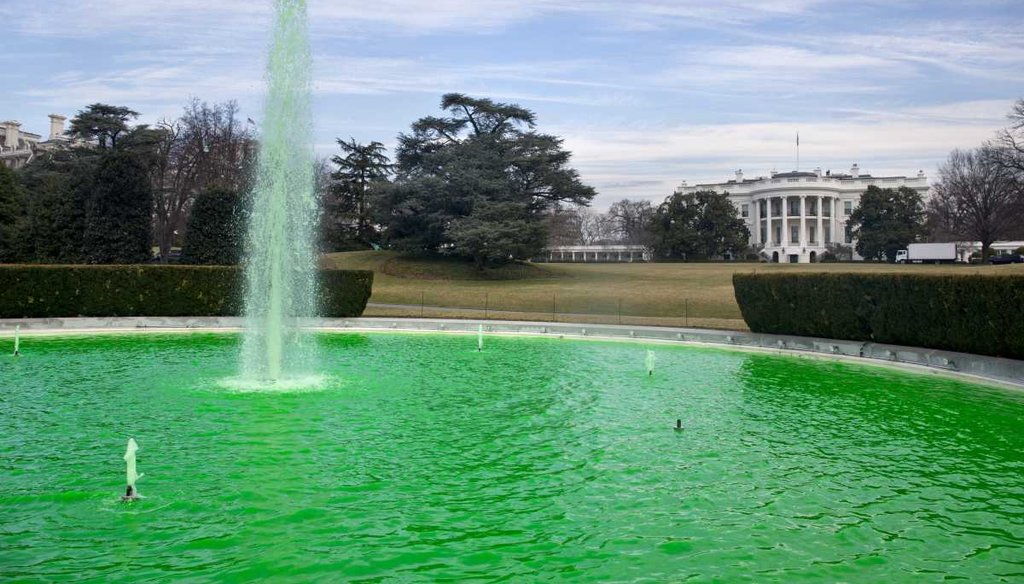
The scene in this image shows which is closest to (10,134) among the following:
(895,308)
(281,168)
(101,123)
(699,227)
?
(101,123)

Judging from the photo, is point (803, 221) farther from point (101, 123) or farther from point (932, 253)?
point (101, 123)

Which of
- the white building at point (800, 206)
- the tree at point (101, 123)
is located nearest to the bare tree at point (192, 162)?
the tree at point (101, 123)

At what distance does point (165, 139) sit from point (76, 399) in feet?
163

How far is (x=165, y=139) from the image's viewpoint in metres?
57.1

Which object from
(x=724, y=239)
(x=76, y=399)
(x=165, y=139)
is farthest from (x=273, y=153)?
(x=724, y=239)

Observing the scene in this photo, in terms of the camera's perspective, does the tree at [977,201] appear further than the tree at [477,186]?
Yes

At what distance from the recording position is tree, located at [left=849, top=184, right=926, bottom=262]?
88.0 m

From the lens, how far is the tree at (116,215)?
38750 millimetres

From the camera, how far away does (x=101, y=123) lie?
194ft

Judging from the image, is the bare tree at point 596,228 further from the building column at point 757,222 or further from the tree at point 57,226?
the tree at point 57,226

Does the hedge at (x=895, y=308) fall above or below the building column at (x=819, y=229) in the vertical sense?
below

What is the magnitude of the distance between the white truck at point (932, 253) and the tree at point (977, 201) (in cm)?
277

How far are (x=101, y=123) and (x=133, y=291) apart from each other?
37459 millimetres

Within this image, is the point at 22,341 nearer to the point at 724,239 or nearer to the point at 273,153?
the point at 273,153
